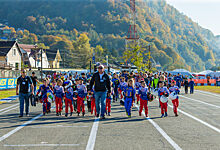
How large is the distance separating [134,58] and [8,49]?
81.9 ft

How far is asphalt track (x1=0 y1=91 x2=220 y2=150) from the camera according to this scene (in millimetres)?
7160

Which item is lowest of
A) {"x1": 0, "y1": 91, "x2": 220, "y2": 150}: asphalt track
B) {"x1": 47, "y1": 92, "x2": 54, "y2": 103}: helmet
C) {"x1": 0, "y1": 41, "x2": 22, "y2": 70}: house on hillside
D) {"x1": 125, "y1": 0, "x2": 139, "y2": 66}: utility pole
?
{"x1": 0, "y1": 91, "x2": 220, "y2": 150}: asphalt track

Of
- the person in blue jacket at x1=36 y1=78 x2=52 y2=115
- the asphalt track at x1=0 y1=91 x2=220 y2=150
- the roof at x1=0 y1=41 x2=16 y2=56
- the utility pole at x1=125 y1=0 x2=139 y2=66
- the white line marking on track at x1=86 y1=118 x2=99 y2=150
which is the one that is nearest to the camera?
the white line marking on track at x1=86 y1=118 x2=99 y2=150

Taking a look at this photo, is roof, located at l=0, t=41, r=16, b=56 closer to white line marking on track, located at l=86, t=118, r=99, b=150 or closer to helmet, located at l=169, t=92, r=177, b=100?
helmet, located at l=169, t=92, r=177, b=100

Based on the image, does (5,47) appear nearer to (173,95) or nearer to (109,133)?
(173,95)

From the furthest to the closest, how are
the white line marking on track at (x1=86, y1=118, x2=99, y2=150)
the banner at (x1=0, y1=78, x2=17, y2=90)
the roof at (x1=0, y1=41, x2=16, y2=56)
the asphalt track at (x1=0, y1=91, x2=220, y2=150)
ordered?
the roof at (x1=0, y1=41, x2=16, y2=56)
the banner at (x1=0, y1=78, x2=17, y2=90)
the asphalt track at (x1=0, y1=91, x2=220, y2=150)
the white line marking on track at (x1=86, y1=118, x2=99, y2=150)

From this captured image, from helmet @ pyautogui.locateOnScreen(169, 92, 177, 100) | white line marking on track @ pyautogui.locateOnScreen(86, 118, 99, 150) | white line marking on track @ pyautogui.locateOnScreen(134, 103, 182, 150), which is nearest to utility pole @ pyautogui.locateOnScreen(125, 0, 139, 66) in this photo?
helmet @ pyautogui.locateOnScreen(169, 92, 177, 100)

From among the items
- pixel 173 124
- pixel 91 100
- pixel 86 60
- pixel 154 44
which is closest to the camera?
pixel 173 124

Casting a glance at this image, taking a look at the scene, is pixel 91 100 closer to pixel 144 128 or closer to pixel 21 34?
pixel 144 128

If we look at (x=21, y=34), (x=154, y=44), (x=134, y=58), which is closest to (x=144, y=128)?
(x=134, y=58)

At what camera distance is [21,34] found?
189625 millimetres

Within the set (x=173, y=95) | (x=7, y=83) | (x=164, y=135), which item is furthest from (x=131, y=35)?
(x=164, y=135)

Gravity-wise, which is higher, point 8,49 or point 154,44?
point 154,44

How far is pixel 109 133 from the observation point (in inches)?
341
